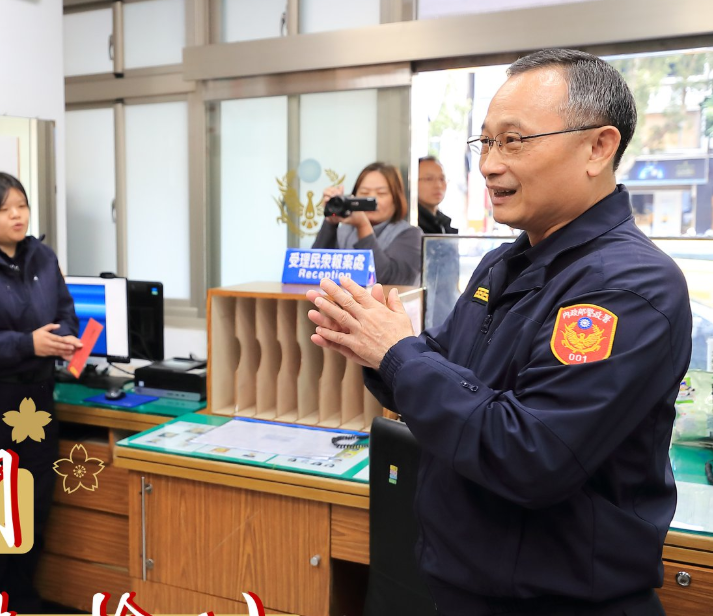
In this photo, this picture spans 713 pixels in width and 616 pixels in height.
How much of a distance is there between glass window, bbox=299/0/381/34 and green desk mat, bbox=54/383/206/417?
2319 mm

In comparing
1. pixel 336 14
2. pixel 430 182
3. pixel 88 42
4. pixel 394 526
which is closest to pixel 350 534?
pixel 394 526

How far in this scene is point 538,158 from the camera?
3.29 ft

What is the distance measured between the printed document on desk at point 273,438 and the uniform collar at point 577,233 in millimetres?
1034

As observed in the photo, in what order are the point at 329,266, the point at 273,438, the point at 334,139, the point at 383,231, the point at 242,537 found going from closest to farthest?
the point at 242,537 < the point at 273,438 < the point at 329,266 < the point at 383,231 < the point at 334,139

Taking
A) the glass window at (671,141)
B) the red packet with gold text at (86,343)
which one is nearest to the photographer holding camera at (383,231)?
the red packet with gold text at (86,343)

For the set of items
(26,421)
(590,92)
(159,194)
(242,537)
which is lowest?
(242,537)

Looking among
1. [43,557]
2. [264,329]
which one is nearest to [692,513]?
[264,329]

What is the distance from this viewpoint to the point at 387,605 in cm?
142

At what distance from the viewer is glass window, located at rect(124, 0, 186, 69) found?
438 cm

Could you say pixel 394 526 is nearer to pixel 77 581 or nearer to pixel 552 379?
pixel 552 379

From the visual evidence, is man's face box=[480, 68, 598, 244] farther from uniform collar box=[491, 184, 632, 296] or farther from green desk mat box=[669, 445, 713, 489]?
green desk mat box=[669, 445, 713, 489]

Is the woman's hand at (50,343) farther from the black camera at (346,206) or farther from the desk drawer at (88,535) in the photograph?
the black camera at (346,206)

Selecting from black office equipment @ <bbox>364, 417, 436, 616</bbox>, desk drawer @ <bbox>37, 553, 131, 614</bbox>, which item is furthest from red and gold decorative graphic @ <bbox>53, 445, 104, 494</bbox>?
black office equipment @ <bbox>364, 417, 436, 616</bbox>

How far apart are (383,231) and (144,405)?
1294mm
